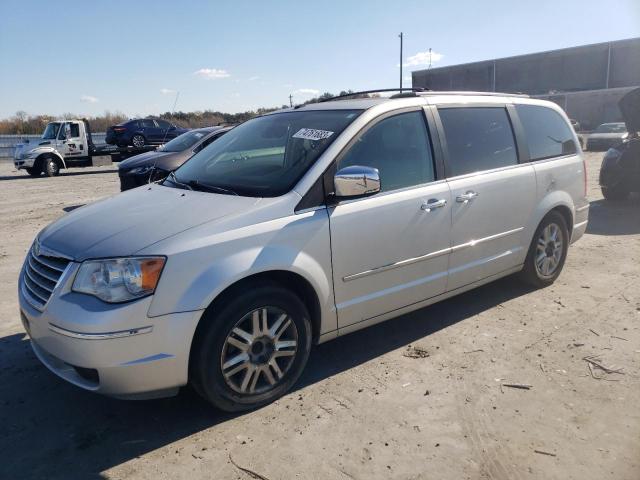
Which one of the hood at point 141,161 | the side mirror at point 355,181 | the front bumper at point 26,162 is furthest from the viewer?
the front bumper at point 26,162

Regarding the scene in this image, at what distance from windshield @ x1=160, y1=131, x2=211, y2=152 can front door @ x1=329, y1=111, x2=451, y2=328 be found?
22.7ft

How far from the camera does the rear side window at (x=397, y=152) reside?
3457 mm

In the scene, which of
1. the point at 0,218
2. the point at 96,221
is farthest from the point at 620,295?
the point at 0,218

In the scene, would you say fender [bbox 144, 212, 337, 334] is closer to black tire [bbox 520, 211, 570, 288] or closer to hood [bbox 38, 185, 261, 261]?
hood [bbox 38, 185, 261, 261]

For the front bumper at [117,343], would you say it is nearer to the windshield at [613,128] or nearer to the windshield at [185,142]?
the windshield at [185,142]

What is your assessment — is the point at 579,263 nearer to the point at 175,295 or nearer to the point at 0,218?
the point at 175,295

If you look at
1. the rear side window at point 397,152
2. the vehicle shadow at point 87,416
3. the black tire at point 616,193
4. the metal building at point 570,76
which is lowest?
the vehicle shadow at point 87,416

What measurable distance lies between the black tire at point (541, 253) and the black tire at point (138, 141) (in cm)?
1995

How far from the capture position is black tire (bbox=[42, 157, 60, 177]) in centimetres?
1831

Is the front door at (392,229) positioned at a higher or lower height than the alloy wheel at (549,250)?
higher

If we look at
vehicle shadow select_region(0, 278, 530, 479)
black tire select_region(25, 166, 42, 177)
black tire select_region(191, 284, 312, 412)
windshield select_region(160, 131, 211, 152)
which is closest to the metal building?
black tire select_region(25, 166, 42, 177)

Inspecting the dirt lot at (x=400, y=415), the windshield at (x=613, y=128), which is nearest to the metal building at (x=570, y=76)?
A: the windshield at (x=613, y=128)

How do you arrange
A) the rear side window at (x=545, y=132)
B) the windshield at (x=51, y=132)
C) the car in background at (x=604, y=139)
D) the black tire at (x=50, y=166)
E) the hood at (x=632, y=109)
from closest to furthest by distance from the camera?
the rear side window at (x=545, y=132)
the hood at (x=632, y=109)
the black tire at (x=50, y=166)
the windshield at (x=51, y=132)
the car in background at (x=604, y=139)

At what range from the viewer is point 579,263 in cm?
581
